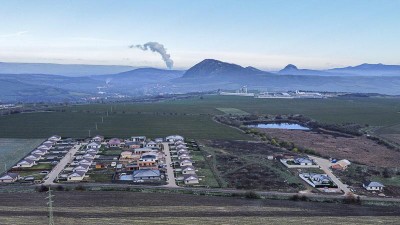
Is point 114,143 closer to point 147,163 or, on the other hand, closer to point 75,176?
point 147,163

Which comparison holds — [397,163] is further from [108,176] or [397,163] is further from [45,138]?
[45,138]

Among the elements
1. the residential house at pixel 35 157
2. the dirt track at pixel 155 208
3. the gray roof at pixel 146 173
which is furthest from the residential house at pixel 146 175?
the residential house at pixel 35 157

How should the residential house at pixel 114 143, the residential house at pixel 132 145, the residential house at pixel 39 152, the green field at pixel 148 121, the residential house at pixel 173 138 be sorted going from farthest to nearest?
the green field at pixel 148 121
the residential house at pixel 173 138
the residential house at pixel 114 143
the residential house at pixel 132 145
the residential house at pixel 39 152

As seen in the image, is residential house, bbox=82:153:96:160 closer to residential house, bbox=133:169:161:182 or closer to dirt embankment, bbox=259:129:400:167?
residential house, bbox=133:169:161:182

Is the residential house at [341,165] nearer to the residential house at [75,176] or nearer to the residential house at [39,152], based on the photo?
the residential house at [75,176]

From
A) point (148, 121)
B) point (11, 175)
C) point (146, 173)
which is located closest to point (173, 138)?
point (146, 173)

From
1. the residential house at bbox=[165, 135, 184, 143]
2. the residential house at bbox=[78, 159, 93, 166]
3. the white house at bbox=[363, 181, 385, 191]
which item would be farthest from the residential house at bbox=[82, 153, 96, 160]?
the white house at bbox=[363, 181, 385, 191]
